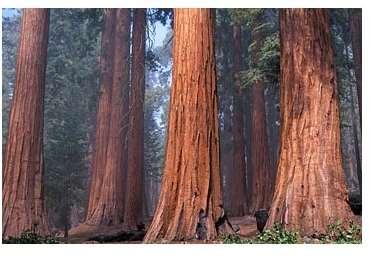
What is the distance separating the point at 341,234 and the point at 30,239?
14.5ft

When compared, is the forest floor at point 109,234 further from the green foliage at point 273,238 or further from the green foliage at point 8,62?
the green foliage at point 8,62

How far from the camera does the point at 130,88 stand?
521 inches

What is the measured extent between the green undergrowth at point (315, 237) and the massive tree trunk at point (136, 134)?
5546 mm

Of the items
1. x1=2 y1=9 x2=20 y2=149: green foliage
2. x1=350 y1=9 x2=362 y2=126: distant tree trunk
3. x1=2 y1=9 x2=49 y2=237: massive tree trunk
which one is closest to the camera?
x1=2 y1=9 x2=49 y2=237: massive tree trunk

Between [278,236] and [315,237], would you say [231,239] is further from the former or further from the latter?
[315,237]

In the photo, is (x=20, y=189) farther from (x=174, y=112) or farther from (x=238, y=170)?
(x=238, y=170)

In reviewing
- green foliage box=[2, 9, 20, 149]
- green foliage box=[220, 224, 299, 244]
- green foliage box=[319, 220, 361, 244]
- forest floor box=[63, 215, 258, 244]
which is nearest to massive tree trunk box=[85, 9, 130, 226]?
forest floor box=[63, 215, 258, 244]

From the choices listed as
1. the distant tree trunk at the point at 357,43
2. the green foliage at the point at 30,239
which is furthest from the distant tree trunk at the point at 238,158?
the green foliage at the point at 30,239

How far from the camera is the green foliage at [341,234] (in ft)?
19.3

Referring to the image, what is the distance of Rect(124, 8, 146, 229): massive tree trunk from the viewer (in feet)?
38.6

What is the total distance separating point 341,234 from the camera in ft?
19.3

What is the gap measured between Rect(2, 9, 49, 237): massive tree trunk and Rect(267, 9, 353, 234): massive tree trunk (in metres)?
3.89

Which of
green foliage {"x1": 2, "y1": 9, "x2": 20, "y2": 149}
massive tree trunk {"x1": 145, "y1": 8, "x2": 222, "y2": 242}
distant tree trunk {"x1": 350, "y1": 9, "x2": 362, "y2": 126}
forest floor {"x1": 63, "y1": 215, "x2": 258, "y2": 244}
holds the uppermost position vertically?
distant tree trunk {"x1": 350, "y1": 9, "x2": 362, "y2": 126}

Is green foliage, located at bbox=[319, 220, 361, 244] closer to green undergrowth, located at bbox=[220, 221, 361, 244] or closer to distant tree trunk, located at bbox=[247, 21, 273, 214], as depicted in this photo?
green undergrowth, located at bbox=[220, 221, 361, 244]
